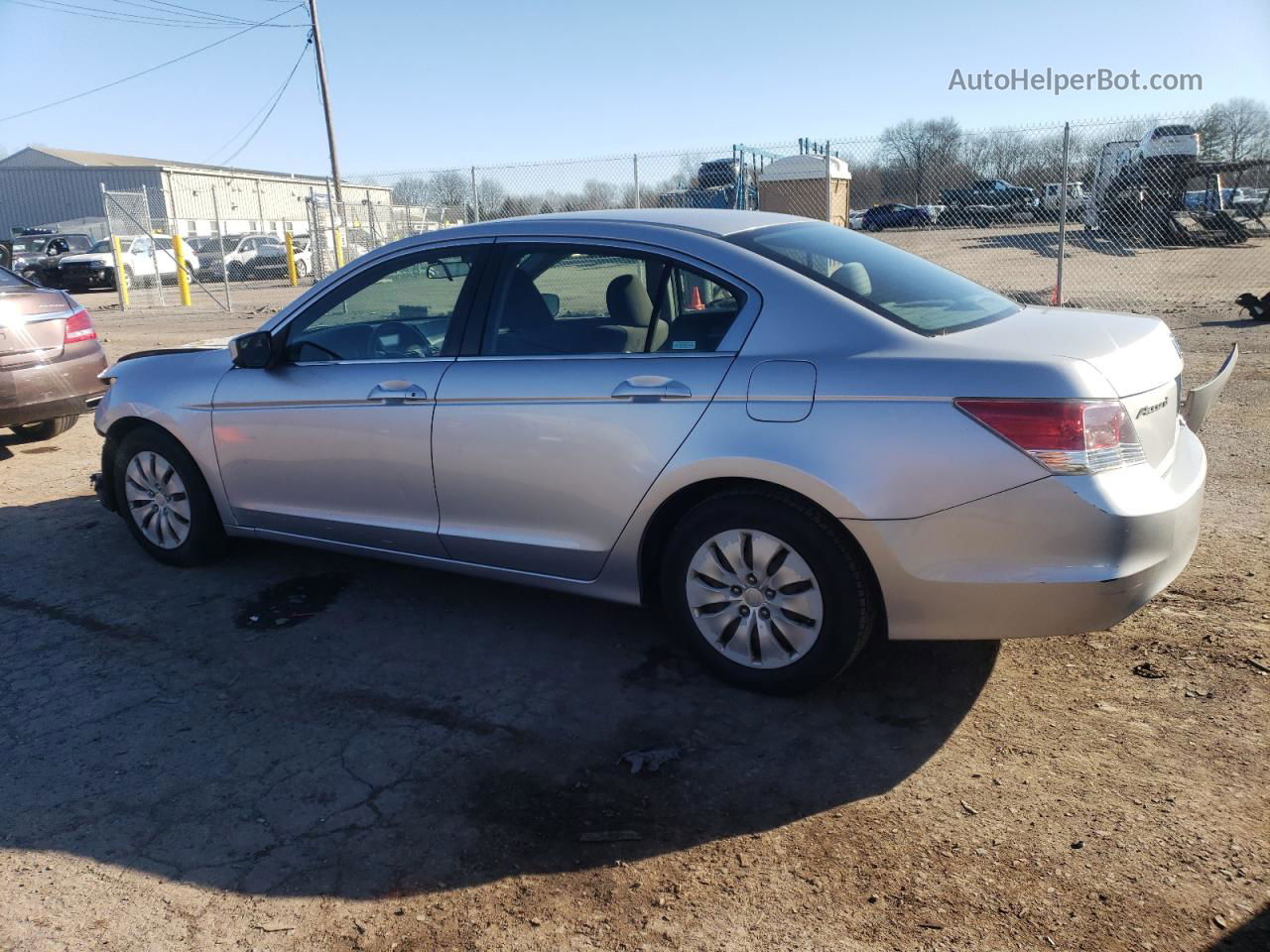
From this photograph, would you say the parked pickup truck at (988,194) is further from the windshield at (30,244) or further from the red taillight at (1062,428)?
the windshield at (30,244)

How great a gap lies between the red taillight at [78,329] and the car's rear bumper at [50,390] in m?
0.13

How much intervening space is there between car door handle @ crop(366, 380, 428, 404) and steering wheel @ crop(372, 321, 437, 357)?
0.16 meters

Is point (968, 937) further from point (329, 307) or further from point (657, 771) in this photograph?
point (329, 307)

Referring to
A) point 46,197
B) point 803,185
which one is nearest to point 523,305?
point 803,185

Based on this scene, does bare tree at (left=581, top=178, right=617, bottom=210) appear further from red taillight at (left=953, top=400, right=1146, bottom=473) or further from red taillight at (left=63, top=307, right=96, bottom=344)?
red taillight at (left=953, top=400, right=1146, bottom=473)

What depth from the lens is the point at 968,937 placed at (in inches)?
93.8

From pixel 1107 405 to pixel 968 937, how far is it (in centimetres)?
157

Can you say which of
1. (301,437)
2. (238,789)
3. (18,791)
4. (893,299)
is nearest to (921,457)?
(893,299)

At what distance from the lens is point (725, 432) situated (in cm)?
336

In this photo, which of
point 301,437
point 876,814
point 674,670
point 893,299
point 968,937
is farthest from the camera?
point 301,437

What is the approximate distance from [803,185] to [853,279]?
37.3ft

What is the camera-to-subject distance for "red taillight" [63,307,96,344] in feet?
24.4

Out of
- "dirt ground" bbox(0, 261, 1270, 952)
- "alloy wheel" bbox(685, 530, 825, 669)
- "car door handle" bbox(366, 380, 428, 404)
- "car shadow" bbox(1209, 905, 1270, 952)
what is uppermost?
"car door handle" bbox(366, 380, 428, 404)

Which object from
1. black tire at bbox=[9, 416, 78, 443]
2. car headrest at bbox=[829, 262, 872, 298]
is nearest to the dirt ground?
car headrest at bbox=[829, 262, 872, 298]
